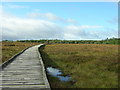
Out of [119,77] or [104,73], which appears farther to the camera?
[104,73]

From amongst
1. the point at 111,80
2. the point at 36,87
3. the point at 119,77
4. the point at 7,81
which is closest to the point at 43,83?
the point at 36,87

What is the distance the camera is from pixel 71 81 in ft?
30.4

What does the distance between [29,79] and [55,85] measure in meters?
1.19

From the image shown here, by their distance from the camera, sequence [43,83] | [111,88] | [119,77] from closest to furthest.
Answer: [43,83] → [111,88] → [119,77]

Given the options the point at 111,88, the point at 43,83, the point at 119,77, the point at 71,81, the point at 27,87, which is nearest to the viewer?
the point at 27,87

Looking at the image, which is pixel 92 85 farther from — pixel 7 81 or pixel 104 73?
pixel 7 81

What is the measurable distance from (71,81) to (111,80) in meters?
2.01

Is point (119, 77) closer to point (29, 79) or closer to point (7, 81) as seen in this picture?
point (29, 79)

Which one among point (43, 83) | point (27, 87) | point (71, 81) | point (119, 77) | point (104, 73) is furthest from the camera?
point (104, 73)

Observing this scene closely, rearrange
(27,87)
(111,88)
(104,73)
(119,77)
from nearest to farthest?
(27,87)
(111,88)
(119,77)
(104,73)

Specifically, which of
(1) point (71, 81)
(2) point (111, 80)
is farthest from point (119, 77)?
(1) point (71, 81)

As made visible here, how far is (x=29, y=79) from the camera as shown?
8172mm

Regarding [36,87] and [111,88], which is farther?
[111,88]

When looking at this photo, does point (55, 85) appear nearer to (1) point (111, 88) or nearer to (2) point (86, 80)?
(2) point (86, 80)
